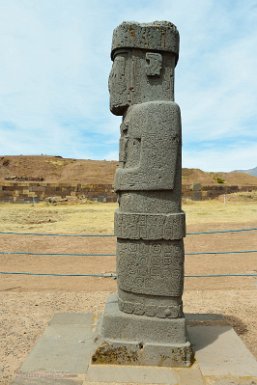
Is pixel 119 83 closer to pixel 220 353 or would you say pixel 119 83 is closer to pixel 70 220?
pixel 220 353

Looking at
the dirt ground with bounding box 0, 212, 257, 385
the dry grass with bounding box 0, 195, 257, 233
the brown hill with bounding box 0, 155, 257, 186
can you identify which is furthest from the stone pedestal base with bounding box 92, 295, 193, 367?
the brown hill with bounding box 0, 155, 257, 186

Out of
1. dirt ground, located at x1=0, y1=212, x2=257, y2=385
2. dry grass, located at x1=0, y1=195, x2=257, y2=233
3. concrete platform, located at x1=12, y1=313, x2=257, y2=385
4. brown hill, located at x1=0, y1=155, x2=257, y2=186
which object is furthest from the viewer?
brown hill, located at x1=0, y1=155, x2=257, y2=186

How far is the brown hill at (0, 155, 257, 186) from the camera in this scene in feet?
137

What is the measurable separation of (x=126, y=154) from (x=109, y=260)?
6.83m

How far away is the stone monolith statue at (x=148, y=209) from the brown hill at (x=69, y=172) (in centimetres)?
3623

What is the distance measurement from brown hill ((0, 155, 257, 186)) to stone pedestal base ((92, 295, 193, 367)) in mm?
36327

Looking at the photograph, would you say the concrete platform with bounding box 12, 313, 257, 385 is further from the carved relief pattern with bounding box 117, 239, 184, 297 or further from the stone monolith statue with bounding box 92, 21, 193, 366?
the carved relief pattern with bounding box 117, 239, 184, 297

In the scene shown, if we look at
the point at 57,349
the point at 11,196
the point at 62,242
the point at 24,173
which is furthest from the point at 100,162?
the point at 57,349

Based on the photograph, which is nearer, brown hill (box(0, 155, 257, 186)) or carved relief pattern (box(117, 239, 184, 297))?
carved relief pattern (box(117, 239, 184, 297))

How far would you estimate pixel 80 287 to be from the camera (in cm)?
799

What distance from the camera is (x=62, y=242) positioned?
12.0m

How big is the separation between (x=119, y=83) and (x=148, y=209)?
131cm

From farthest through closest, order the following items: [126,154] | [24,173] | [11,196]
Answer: [24,173] → [11,196] → [126,154]

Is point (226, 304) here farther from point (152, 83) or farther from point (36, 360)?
point (152, 83)
